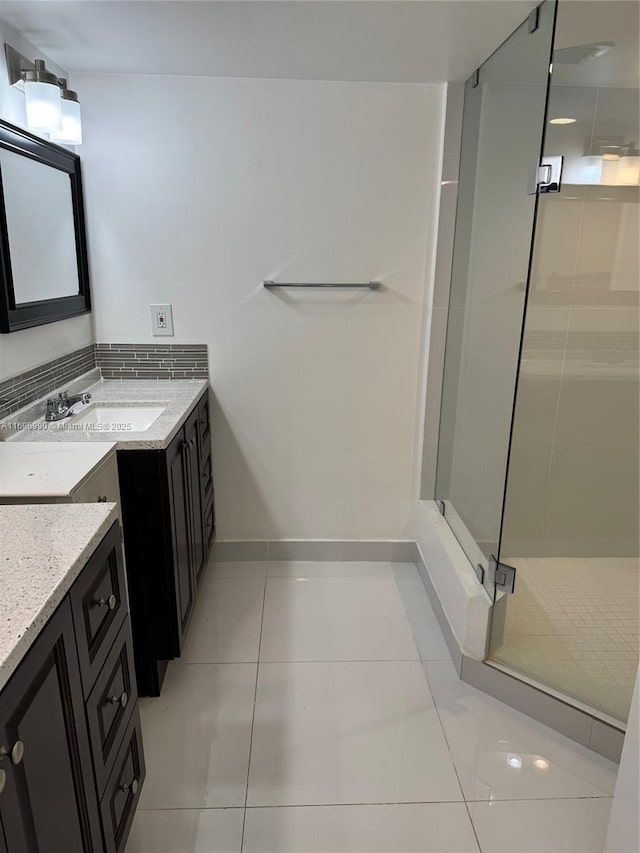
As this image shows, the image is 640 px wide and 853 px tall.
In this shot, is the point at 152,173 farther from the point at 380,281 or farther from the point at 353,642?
the point at 353,642

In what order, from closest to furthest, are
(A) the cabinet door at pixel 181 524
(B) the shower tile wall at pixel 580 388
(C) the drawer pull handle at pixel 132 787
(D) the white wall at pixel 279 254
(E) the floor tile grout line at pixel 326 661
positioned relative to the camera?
(C) the drawer pull handle at pixel 132 787, (A) the cabinet door at pixel 181 524, (E) the floor tile grout line at pixel 326 661, (D) the white wall at pixel 279 254, (B) the shower tile wall at pixel 580 388

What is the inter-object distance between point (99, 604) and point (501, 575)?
4.55ft

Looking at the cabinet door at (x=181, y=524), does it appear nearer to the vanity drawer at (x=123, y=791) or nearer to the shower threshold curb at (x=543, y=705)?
the vanity drawer at (x=123, y=791)

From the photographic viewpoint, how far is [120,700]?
3.98 ft

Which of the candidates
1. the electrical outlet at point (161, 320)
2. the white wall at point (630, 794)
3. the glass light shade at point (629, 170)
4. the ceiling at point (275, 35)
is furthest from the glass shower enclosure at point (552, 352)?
the electrical outlet at point (161, 320)

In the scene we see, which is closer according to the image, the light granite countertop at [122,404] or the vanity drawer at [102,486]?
the vanity drawer at [102,486]

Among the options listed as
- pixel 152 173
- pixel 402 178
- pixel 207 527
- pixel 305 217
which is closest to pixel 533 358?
pixel 402 178

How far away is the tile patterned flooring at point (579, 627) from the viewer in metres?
1.87

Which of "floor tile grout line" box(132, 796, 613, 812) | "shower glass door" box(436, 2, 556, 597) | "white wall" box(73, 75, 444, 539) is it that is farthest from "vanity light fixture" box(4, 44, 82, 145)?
"floor tile grout line" box(132, 796, 613, 812)

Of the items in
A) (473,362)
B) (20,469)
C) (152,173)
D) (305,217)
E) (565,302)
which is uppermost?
(152,173)

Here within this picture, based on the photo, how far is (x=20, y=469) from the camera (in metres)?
1.44

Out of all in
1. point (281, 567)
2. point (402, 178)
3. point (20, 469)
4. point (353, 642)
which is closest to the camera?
point (20, 469)

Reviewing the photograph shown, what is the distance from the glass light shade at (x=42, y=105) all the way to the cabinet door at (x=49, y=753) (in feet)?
5.21

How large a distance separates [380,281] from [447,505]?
102 centimetres
